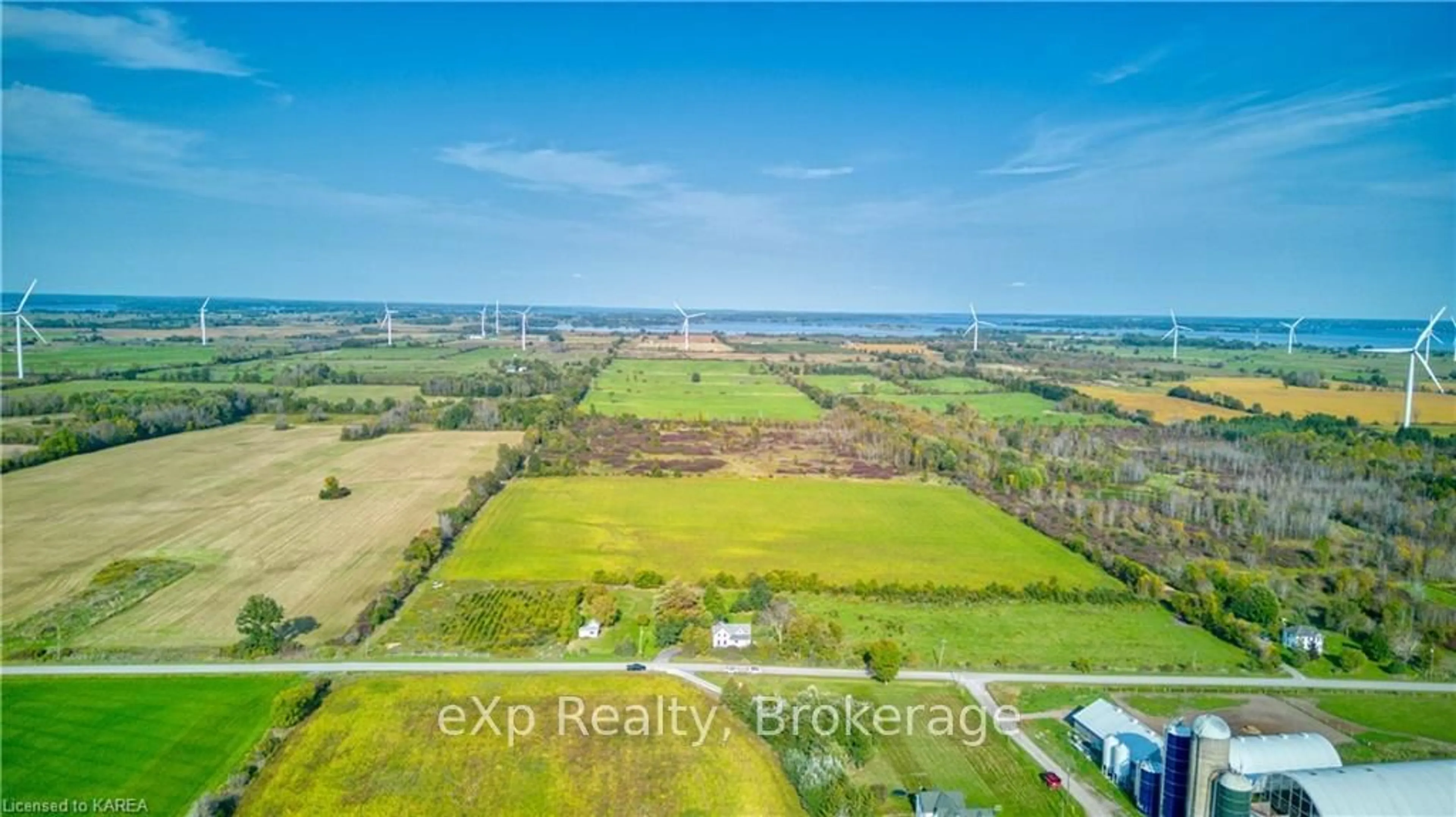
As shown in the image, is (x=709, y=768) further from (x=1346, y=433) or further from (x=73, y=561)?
(x=1346, y=433)

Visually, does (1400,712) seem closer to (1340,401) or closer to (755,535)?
(755,535)

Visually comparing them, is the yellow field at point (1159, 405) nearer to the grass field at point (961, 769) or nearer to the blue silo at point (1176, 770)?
the grass field at point (961, 769)

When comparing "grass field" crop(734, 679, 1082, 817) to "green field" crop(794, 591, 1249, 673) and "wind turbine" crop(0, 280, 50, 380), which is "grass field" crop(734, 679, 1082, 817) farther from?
"wind turbine" crop(0, 280, 50, 380)

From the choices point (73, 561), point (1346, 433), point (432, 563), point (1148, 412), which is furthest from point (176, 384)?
point (1346, 433)

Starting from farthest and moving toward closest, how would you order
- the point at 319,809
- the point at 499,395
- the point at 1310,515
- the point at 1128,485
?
the point at 499,395 < the point at 1128,485 < the point at 1310,515 < the point at 319,809

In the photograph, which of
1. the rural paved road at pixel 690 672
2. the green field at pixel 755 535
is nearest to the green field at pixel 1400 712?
the rural paved road at pixel 690 672

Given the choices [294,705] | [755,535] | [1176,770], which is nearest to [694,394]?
[755,535]
